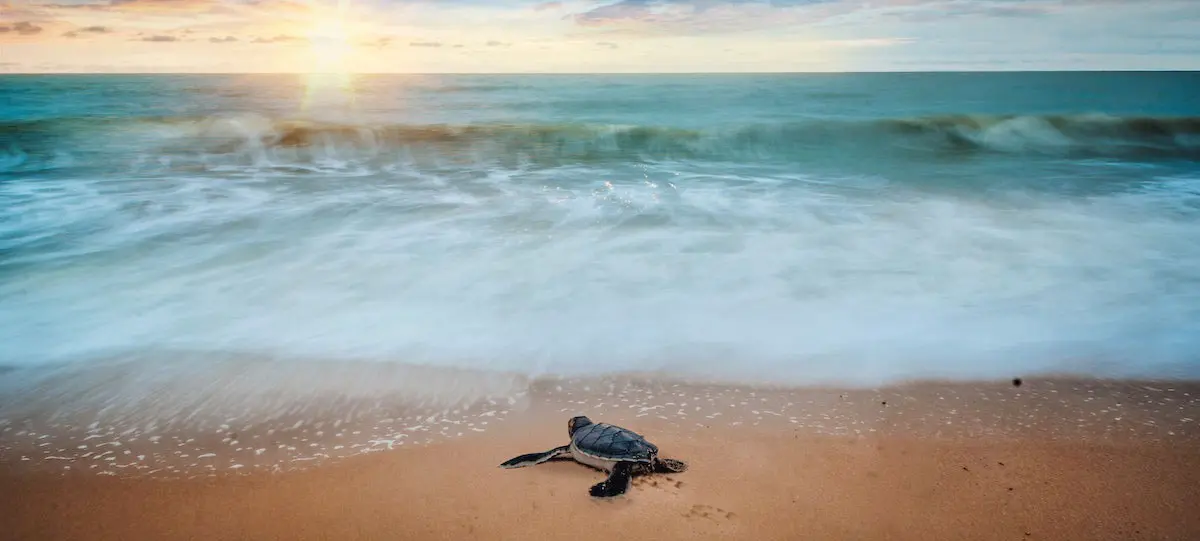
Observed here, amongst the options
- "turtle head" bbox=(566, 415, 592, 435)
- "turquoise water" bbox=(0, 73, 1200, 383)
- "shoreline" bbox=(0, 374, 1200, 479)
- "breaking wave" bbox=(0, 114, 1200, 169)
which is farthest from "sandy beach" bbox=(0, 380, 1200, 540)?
"breaking wave" bbox=(0, 114, 1200, 169)

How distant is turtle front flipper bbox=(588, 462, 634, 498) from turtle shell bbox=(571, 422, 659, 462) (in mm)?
35

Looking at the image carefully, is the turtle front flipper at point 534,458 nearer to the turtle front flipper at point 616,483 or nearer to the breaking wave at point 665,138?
the turtle front flipper at point 616,483

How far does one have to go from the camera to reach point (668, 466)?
2945mm

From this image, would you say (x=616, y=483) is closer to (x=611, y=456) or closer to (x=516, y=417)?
(x=611, y=456)

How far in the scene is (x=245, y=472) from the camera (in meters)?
3.08

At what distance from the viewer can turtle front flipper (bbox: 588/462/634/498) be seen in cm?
274

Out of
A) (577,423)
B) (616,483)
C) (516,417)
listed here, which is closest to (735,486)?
(616,483)

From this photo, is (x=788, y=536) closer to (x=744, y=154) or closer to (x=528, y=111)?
(x=744, y=154)

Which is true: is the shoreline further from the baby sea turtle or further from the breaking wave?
the breaking wave

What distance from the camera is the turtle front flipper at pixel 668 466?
2930mm

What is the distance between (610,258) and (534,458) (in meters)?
4.00

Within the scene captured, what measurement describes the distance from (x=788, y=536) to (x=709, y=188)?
8.88m

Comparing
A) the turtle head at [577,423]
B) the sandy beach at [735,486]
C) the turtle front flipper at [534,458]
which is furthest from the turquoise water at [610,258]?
the turtle front flipper at [534,458]

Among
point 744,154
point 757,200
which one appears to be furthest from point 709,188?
point 744,154
